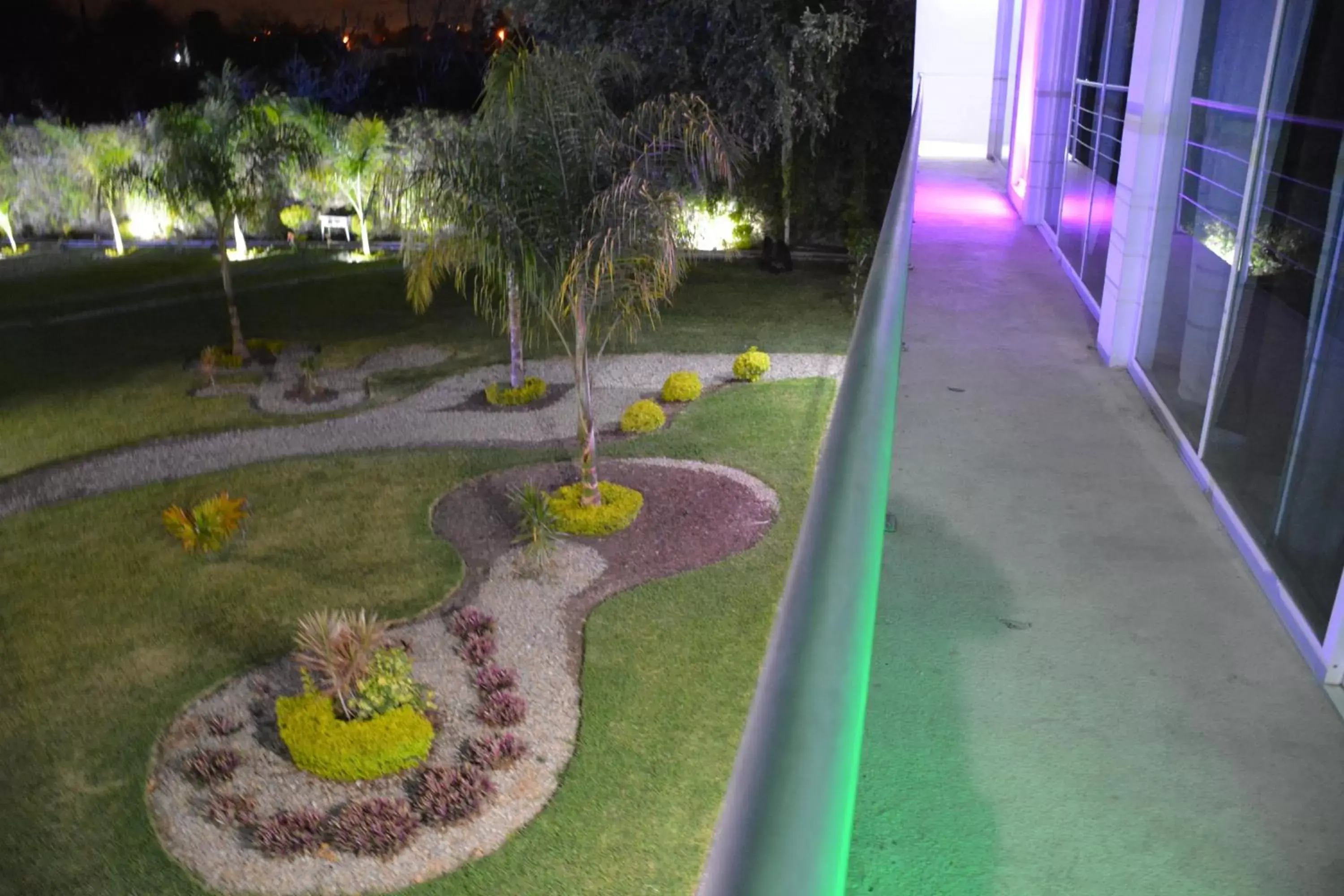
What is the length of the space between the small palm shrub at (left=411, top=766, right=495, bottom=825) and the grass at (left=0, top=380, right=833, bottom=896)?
0.38 m

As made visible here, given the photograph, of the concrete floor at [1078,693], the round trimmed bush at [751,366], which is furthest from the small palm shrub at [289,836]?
the round trimmed bush at [751,366]

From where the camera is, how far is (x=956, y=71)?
11.8 m

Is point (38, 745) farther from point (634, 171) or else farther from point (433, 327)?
point (433, 327)

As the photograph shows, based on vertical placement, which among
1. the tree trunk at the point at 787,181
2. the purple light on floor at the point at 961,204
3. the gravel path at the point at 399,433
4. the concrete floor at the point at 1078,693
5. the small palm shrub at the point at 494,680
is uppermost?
the concrete floor at the point at 1078,693

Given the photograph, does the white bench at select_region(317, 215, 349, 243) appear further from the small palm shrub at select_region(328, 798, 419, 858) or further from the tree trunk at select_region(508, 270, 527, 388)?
the small palm shrub at select_region(328, 798, 419, 858)

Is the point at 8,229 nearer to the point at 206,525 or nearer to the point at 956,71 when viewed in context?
the point at 206,525

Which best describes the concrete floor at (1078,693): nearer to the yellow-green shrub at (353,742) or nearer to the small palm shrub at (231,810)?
the yellow-green shrub at (353,742)

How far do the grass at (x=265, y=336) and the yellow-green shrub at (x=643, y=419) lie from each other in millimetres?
3474

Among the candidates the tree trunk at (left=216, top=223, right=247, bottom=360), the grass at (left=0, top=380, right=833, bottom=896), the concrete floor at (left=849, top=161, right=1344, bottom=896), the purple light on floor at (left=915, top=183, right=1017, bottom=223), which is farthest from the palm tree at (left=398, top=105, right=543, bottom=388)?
the tree trunk at (left=216, top=223, right=247, bottom=360)

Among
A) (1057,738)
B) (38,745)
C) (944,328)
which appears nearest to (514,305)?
(38,745)

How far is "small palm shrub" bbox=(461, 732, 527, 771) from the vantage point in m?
6.27

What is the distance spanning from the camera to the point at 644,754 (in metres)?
6.31

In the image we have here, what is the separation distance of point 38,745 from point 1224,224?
745 cm

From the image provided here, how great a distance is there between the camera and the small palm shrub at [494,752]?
6270mm
